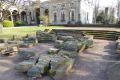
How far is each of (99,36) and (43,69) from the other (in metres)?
9.25

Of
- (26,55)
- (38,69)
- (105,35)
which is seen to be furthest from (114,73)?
(105,35)

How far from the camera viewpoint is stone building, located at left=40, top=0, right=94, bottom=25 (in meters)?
35.7

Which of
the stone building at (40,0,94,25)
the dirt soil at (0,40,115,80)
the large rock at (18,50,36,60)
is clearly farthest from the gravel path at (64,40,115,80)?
the stone building at (40,0,94,25)

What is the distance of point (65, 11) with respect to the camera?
36938 millimetres

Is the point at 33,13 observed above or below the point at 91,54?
above

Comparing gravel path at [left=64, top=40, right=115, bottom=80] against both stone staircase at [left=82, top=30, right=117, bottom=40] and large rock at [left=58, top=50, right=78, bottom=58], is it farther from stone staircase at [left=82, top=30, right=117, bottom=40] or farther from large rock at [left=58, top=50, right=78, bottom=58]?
stone staircase at [left=82, top=30, right=117, bottom=40]

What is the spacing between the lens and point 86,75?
595 cm

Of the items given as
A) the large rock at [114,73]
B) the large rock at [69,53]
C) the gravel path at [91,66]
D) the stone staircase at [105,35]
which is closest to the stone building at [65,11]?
the stone staircase at [105,35]

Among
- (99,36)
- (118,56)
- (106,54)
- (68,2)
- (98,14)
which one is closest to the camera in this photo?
(118,56)

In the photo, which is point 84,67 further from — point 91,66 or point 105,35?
point 105,35

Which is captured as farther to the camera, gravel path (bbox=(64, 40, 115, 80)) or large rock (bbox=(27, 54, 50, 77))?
gravel path (bbox=(64, 40, 115, 80))

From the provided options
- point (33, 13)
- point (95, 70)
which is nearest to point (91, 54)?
point (95, 70)

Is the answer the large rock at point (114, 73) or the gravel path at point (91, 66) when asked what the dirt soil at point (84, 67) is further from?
the large rock at point (114, 73)

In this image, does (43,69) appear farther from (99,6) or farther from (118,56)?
(99,6)
